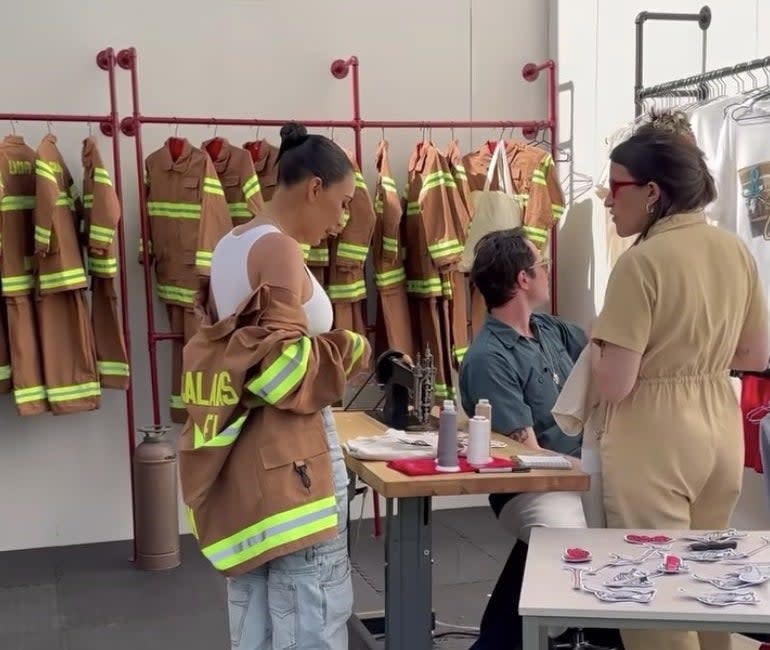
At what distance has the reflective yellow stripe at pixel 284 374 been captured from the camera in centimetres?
217

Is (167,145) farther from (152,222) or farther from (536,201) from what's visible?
(536,201)

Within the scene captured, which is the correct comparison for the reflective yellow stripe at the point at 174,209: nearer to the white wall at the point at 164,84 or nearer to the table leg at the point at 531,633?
the white wall at the point at 164,84

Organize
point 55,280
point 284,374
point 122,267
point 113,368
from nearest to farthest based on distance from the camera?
point 284,374, point 55,280, point 113,368, point 122,267

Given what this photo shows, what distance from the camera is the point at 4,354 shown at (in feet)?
15.1

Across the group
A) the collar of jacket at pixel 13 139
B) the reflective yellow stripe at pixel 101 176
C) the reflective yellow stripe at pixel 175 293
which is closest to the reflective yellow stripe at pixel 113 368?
the reflective yellow stripe at pixel 175 293

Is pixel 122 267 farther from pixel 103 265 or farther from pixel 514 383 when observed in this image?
pixel 514 383

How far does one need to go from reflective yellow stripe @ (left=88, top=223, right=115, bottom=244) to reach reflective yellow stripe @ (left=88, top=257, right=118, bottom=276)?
0.37 feet

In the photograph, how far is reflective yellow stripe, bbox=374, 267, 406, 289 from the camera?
5.12 meters

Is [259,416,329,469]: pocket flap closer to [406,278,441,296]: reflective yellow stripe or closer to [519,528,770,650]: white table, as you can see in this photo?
[519,528,770,650]: white table

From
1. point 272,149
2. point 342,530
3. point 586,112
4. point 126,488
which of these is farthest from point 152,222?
point 342,530

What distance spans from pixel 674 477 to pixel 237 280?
3.66 ft

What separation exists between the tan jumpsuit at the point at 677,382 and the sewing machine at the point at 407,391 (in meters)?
0.76

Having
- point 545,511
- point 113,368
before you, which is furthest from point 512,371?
point 113,368

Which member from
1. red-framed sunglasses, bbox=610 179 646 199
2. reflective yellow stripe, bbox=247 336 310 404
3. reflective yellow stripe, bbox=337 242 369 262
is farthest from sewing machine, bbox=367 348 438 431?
reflective yellow stripe, bbox=337 242 369 262
